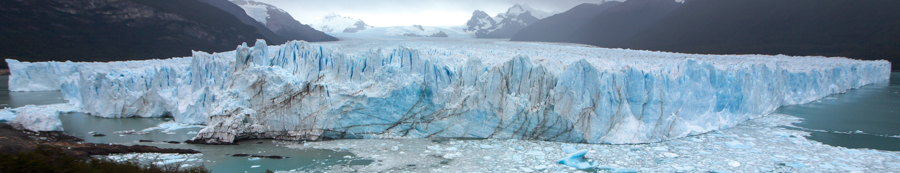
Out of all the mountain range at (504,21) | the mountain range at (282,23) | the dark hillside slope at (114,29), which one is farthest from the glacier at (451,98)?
the mountain range at (504,21)

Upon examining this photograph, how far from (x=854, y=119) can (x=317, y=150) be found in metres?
10.4

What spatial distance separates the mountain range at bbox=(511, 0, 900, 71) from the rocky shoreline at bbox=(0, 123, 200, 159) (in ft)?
71.9

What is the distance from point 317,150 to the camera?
19.3ft

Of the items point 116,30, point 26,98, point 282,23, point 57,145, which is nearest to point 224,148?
point 57,145

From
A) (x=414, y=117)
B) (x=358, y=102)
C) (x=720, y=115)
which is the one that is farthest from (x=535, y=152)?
(x=720, y=115)

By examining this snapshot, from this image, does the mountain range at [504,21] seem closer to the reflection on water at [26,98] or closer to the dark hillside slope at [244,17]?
the dark hillside slope at [244,17]

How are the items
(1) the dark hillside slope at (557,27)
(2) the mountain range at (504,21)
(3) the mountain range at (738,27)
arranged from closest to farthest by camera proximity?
1. (3) the mountain range at (738,27)
2. (1) the dark hillside slope at (557,27)
3. (2) the mountain range at (504,21)

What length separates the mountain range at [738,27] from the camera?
73.3 feet

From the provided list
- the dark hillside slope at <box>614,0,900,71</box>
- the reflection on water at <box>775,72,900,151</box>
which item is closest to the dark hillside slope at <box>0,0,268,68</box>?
the reflection on water at <box>775,72,900,151</box>

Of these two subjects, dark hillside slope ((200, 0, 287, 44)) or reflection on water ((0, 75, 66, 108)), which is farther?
dark hillside slope ((200, 0, 287, 44))

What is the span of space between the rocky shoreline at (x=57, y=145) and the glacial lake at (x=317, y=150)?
0.31 m

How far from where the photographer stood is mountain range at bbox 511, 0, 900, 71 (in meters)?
22.3

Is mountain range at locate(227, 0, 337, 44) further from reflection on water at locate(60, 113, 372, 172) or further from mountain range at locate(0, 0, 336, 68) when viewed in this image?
reflection on water at locate(60, 113, 372, 172)

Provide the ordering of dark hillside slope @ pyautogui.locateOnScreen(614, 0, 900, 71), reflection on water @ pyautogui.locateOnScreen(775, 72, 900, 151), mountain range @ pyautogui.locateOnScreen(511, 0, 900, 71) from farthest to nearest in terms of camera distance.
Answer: mountain range @ pyautogui.locateOnScreen(511, 0, 900, 71) → dark hillside slope @ pyautogui.locateOnScreen(614, 0, 900, 71) → reflection on water @ pyautogui.locateOnScreen(775, 72, 900, 151)
